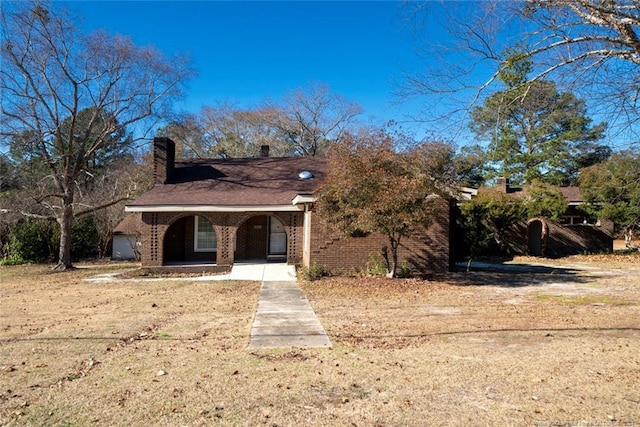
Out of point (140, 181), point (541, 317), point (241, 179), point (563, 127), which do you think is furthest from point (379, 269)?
point (563, 127)

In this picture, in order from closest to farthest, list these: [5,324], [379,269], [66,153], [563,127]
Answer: [5,324], [379,269], [66,153], [563,127]

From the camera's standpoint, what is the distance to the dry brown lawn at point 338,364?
408 centimetres

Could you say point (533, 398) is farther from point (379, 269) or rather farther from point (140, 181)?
point (140, 181)

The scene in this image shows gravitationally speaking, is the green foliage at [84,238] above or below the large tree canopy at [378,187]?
below

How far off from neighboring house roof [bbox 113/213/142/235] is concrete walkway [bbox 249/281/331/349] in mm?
13154

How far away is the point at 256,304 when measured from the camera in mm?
9797

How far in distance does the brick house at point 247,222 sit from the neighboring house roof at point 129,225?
4.19 m

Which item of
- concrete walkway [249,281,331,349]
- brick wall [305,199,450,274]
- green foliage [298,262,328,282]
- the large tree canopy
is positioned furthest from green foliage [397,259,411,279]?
concrete walkway [249,281,331,349]

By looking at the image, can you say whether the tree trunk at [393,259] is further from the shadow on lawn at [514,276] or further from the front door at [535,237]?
the front door at [535,237]

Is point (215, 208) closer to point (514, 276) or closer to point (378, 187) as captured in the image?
point (378, 187)

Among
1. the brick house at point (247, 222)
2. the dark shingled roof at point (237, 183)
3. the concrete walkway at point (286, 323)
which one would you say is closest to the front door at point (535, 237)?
the brick house at point (247, 222)

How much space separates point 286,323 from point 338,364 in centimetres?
248

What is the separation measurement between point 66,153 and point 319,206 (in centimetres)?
1131

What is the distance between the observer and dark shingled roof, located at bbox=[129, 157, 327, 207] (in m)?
16.7
